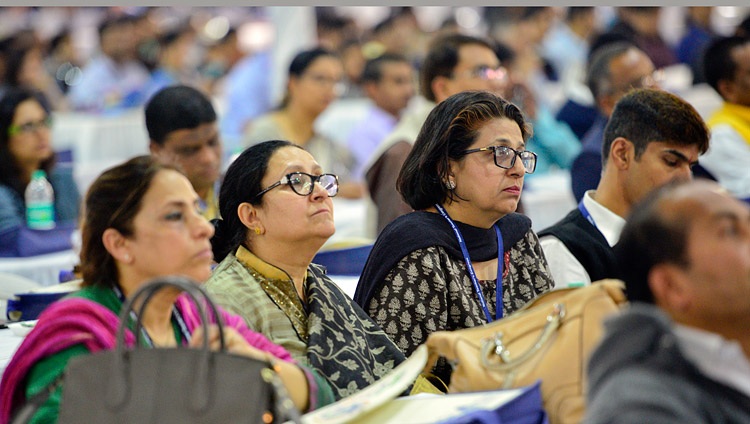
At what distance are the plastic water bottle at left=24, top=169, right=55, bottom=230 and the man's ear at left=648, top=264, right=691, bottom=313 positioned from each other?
3651 mm

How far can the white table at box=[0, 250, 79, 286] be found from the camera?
457 cm

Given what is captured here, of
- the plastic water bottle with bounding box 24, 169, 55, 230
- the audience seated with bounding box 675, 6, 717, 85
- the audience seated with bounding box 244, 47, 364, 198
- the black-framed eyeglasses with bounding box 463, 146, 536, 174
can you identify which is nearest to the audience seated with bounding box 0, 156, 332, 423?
the black-framed eyeglasses with bounding box 463, 146, 536, 174

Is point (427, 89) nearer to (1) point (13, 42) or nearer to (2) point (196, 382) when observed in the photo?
(2) point (196, 382)

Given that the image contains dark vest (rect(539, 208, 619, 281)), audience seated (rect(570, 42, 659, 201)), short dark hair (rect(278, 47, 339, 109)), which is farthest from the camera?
short dark hair (rect(278, 47, 339, 109))

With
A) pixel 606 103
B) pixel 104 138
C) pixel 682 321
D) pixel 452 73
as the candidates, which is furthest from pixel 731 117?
pixel 104 138

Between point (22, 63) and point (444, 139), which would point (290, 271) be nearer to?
point (444, 139)

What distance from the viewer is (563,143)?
7.65 meters

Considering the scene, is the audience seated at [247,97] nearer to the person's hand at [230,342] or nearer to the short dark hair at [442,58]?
the short dark hair at [442,58]

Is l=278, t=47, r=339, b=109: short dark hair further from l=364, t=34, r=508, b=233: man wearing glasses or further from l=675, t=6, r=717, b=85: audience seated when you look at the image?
l=675, t=6, r=717, b=85: audience seated

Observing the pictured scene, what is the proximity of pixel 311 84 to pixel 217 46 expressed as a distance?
743 centimetres

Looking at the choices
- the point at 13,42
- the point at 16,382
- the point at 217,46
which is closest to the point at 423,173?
the point at 16,382

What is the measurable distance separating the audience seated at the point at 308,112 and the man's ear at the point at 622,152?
3219mm

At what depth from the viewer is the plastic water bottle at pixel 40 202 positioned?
525 centimetres

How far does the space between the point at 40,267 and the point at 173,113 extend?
34.4 inches
